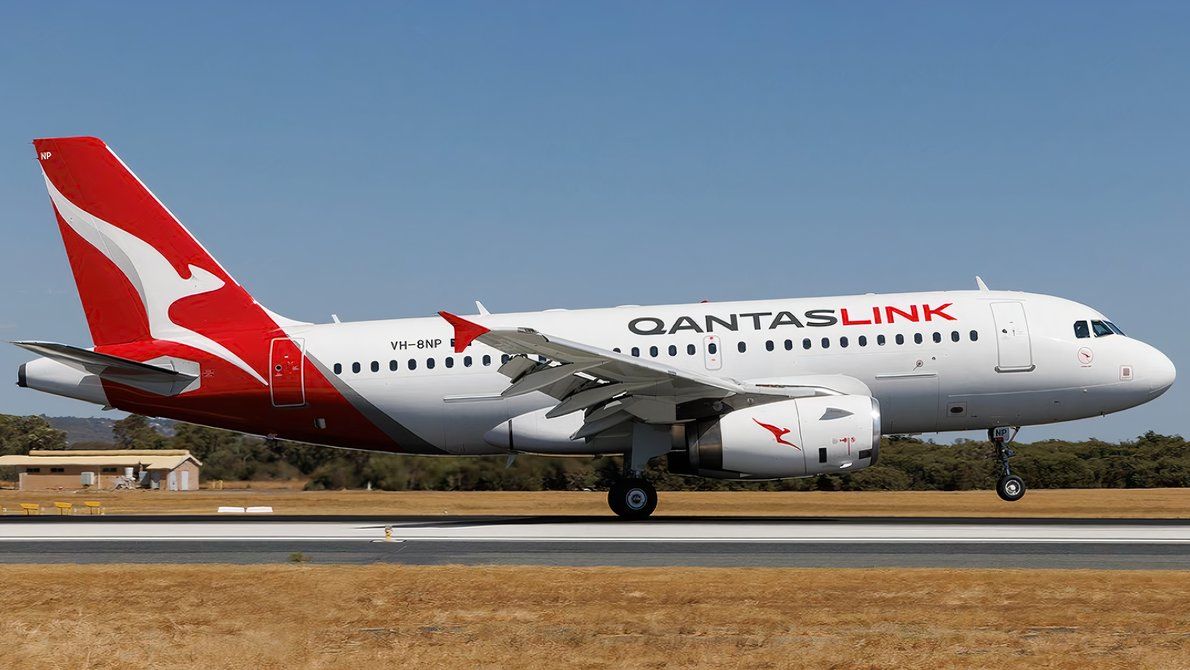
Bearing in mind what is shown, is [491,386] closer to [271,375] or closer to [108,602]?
[271,375]

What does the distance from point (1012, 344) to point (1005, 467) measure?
2.70 meters

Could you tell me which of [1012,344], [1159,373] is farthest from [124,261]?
[1159,373]

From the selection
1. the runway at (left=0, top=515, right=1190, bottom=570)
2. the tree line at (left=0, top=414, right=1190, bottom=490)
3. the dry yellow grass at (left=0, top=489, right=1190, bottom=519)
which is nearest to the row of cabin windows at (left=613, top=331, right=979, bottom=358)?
the runway at (left=0, top=515, right=1190, bottom=570)

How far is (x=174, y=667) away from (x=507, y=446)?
46.1ft

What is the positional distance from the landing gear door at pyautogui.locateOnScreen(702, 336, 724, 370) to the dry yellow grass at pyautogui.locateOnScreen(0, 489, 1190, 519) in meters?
6.68

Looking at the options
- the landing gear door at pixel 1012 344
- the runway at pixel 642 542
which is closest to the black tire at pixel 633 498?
the runway at pixel 642 542

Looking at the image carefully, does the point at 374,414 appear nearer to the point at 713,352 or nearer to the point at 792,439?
the point at 713,352

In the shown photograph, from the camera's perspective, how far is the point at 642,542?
818 inches

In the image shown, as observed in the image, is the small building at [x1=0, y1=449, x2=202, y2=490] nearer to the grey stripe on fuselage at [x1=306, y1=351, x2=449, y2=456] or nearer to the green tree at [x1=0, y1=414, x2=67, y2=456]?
the green tree at [x1=0, y1=414, x2=67, y2=456]

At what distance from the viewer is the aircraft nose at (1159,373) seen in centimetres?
2694

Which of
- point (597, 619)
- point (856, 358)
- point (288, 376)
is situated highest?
point (288, 376)

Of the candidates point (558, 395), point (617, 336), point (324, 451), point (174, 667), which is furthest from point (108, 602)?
point (324, 451)

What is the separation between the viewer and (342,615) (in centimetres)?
1446

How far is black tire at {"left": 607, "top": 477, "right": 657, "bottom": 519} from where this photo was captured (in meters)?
25.9
